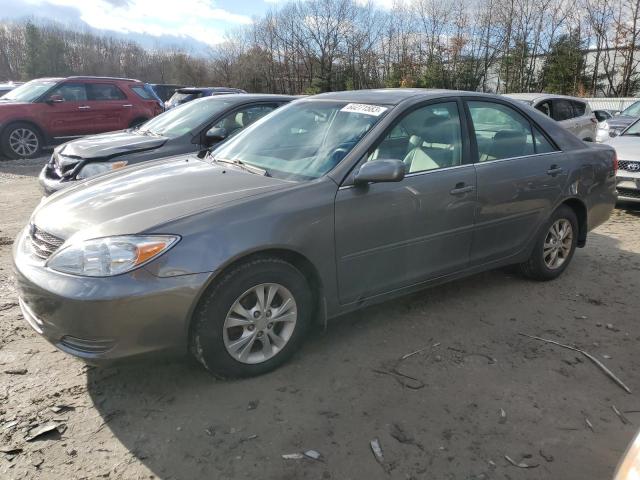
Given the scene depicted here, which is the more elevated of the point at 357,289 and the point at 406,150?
the point at 406,150

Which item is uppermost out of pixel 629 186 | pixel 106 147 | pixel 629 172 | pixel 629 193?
pixel 106 147

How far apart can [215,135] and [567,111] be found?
24.6 ft

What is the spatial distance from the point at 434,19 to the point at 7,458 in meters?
43.1

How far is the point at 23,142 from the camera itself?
10992 mm

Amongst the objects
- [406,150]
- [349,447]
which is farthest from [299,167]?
[349,447]

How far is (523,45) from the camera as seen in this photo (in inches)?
1368

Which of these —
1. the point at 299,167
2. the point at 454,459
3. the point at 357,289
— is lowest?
the point at 454,459

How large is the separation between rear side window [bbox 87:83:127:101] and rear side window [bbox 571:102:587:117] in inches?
384

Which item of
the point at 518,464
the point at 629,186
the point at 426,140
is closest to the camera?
the point at 518,464

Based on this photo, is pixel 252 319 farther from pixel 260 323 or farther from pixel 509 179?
pixel 509 179

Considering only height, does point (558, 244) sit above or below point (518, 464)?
above

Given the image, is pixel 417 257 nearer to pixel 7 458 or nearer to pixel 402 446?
pixel 402 446

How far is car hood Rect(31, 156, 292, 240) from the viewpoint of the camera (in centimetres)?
270

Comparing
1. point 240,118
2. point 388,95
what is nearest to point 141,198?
point 388,95
